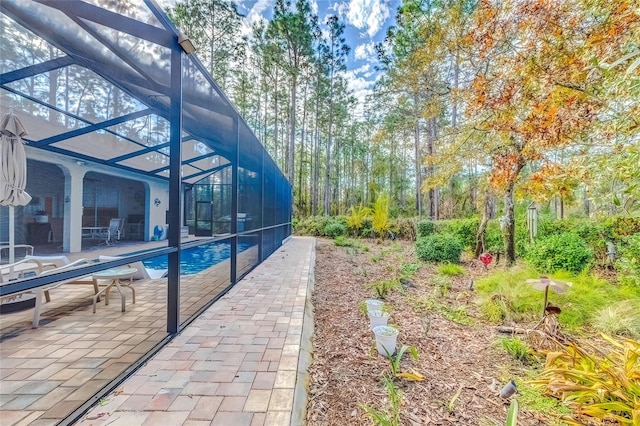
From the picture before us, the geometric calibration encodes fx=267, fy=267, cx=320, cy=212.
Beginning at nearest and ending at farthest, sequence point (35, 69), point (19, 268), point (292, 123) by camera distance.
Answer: point (19, 268)
point (35, 69)
point (292, 123)

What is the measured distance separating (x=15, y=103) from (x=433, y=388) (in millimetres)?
5638

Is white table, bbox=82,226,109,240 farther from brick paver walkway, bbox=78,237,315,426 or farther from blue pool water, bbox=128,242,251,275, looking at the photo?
brick paver walkway, bbox=78,237,315,426

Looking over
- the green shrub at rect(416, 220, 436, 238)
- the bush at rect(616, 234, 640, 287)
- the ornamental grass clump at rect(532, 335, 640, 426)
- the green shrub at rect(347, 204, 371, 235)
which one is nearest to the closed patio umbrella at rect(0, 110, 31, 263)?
the ornamental grass clump at rect(532, 335, 640, 426)

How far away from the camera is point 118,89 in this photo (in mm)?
3816

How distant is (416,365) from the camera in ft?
7.85

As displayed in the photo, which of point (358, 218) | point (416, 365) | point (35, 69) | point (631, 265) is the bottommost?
point (416, 365)

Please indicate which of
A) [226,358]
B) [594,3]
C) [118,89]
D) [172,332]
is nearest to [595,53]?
[594,3]

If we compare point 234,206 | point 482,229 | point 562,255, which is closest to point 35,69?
point 234,206

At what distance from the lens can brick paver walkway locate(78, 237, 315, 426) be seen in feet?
5.02

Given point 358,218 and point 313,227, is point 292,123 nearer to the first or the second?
point 313,227

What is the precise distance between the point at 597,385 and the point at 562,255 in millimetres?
3974

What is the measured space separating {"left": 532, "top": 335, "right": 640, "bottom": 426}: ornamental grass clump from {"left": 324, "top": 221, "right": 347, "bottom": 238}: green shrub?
11.2 m

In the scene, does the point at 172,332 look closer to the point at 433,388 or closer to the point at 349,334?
the point at 349,334

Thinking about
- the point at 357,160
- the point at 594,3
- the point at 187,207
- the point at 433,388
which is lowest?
the point at 433,388
